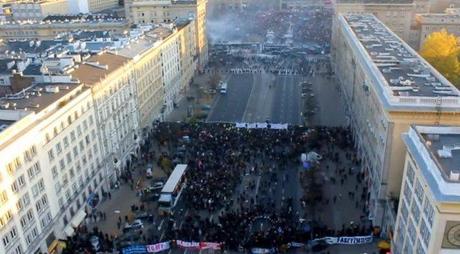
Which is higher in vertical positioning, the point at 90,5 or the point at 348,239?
the point at 90,5

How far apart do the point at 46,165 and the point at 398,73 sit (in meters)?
40.1

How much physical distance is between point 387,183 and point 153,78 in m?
43.0

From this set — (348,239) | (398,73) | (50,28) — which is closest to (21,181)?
(348,239)

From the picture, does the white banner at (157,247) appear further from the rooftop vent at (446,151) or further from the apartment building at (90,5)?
the apartment building at (90,5)

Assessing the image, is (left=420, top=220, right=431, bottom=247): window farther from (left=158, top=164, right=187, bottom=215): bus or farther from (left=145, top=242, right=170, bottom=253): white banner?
(left=158, top=164, right=187, bottom=215): bus

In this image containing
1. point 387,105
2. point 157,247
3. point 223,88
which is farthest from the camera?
point 223,88

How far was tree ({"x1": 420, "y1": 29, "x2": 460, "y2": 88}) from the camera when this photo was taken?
7612 centimetres

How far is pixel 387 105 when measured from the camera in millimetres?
42844

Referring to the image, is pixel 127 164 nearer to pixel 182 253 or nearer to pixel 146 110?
pixel 146 110

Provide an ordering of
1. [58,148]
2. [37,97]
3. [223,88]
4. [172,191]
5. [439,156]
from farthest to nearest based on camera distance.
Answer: [223,88] → [172,191] → [37,97] → [58,148] → [439,156]

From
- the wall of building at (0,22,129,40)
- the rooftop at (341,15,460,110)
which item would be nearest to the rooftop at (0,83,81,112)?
the rooftop at (341,15,460,110)

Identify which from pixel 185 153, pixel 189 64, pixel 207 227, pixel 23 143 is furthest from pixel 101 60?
pixel 189 64

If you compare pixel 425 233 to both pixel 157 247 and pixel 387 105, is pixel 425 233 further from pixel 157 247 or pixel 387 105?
pixel 157 247

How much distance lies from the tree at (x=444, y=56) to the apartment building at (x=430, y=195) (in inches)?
1804
